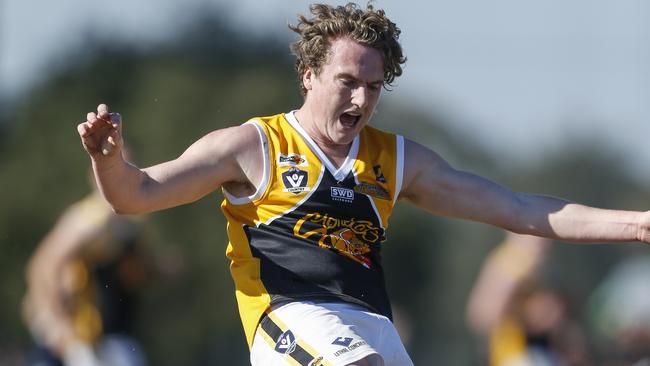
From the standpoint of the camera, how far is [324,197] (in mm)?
5871

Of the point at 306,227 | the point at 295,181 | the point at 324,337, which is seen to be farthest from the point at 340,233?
the point at 324,337

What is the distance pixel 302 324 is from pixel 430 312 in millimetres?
24947

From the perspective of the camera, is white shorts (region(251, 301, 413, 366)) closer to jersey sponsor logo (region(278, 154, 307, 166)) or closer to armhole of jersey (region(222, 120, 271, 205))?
armhole of jersey (region(222, 120, 271, 205))

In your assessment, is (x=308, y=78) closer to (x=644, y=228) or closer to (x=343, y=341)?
(x=343, y=341)

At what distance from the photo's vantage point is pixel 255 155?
5848mm

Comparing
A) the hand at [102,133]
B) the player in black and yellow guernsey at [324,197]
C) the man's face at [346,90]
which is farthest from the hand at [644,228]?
the hand at [102,133]

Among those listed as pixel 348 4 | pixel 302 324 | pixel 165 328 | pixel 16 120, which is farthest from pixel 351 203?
pixel 16 120

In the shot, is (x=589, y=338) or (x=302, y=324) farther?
(x=589, y=338)

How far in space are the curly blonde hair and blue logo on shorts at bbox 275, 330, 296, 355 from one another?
1.19m

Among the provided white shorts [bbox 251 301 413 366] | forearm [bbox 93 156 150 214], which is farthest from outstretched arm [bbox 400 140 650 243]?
forearm [bbox 93 156 150 214]

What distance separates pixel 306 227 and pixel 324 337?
1.72 feet

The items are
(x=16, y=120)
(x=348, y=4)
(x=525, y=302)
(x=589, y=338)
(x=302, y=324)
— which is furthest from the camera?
(x=16, y=120)

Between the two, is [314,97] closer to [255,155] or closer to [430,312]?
[255,155]

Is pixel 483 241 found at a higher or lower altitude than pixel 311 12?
lower
